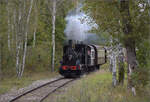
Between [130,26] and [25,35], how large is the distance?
32.3 ft

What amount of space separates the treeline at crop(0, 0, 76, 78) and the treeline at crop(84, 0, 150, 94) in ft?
26.8

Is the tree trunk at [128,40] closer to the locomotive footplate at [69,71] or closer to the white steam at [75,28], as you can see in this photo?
the white steam at [75,28]

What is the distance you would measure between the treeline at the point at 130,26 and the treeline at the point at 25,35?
816 cm

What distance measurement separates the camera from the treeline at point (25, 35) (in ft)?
56.6

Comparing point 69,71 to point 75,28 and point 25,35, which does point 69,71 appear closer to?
point 75,28

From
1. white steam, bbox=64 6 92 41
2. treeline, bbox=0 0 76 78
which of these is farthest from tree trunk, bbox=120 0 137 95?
treeline, bbox=0 0 76 78

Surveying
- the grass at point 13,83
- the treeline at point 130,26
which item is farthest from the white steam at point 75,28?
the treeline at point 130,26

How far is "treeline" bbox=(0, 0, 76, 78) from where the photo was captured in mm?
17266

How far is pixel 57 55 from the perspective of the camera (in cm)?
2366

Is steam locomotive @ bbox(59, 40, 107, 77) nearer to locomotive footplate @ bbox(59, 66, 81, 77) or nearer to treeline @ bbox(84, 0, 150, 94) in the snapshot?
locomotive footplate @ bbox(59, 66, 81, 77)

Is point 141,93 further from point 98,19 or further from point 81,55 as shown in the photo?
point 81,55

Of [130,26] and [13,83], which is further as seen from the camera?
[13,83]

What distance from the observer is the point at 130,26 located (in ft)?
32.4

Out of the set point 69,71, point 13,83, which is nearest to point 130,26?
point 13,83
